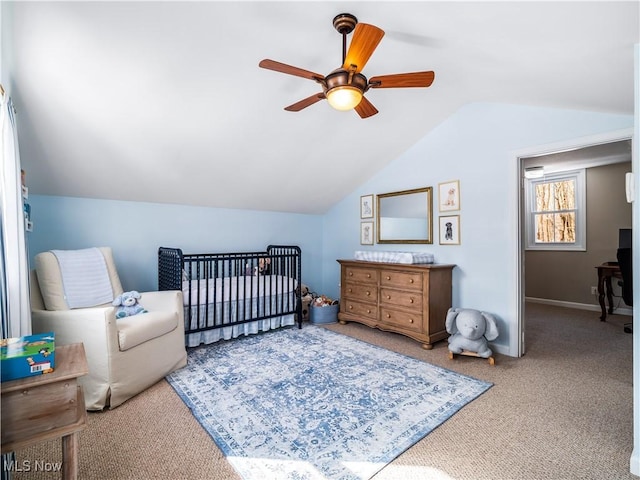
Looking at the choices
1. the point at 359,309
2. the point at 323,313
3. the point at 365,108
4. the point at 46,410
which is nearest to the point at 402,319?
the point at 359,309

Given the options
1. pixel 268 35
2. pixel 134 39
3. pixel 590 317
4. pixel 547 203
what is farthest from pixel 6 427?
pixel 547 203

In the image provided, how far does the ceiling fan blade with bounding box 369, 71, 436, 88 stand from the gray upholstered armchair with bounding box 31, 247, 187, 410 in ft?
7.19

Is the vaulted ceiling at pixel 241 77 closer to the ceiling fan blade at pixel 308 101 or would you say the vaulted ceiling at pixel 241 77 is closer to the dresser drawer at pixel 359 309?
the ceiling fan blade at pixel 308 101

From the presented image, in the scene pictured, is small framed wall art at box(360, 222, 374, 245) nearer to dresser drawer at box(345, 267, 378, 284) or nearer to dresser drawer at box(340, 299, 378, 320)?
dresser drawer at box(345, 267, 378, 284)

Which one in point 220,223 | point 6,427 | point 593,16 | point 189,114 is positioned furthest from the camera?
point 220,223

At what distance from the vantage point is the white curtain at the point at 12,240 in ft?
5.26

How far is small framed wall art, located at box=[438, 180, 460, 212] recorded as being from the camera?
3.44 metres

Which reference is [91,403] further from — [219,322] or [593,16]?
[593,16]

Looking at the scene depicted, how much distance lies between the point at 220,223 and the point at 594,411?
12.9 ft

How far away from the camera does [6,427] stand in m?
0.97

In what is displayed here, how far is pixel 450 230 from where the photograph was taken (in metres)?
3.51

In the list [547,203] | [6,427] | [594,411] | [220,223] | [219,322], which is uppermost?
[547,203]

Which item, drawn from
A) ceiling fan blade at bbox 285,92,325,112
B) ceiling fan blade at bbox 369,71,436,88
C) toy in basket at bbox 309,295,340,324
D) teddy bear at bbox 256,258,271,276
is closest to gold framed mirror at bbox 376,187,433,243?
toy in basket at bbox 309,295,340,324

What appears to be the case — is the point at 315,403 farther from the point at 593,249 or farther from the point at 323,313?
the point at 593,249
